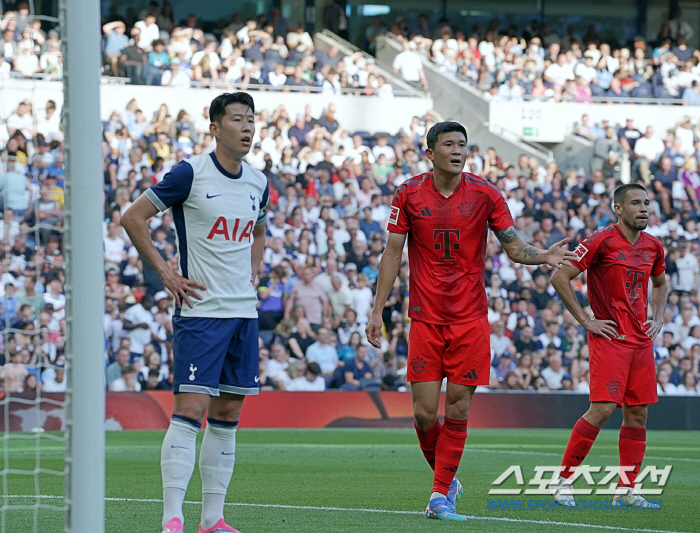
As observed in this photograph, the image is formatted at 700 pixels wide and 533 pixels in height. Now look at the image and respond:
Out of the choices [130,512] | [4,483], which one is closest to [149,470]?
[4,483]

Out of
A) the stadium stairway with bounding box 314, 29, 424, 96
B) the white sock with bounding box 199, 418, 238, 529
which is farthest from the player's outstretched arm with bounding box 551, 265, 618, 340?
the stadium stairway with bounding box 314, 29, 424, 96

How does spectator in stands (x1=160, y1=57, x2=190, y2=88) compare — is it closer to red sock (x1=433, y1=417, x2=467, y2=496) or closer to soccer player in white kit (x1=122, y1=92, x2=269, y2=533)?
red sock (x1=433, y1=417, x2=467, y2=496)

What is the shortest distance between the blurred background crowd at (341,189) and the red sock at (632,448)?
615 centimetres

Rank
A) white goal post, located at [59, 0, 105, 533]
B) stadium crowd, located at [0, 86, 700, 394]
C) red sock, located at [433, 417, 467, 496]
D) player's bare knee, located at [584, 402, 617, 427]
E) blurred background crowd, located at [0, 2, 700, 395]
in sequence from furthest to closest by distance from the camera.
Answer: blurred background crowd, located at [0, 2, 700, 395], stadium crowd, located at [0, 86, 700, 394], player's bare knee, located at [584, 402, 617, 427], red sock, located at [433, 417, 467, 496], white goal post, located at [59, 0, 105, 533]

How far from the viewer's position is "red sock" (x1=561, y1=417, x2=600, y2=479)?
770 centimetres

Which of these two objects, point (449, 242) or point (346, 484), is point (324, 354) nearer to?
point (346, 484)

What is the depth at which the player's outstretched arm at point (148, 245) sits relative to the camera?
18.6 feet

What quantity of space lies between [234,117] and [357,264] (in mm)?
13289

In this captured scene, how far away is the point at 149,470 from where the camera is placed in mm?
10133

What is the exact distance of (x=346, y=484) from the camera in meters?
9.00

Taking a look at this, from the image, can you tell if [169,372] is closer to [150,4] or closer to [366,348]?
[366,348]

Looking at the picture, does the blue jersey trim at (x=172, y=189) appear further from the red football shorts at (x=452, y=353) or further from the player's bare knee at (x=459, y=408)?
the player's bare knee at (x=459, y=408)

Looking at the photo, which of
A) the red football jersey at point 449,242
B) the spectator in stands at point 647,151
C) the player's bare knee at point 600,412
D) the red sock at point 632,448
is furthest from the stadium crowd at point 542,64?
the red football jersey at point 449,242

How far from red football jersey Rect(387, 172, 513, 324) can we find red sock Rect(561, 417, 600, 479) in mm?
1130
